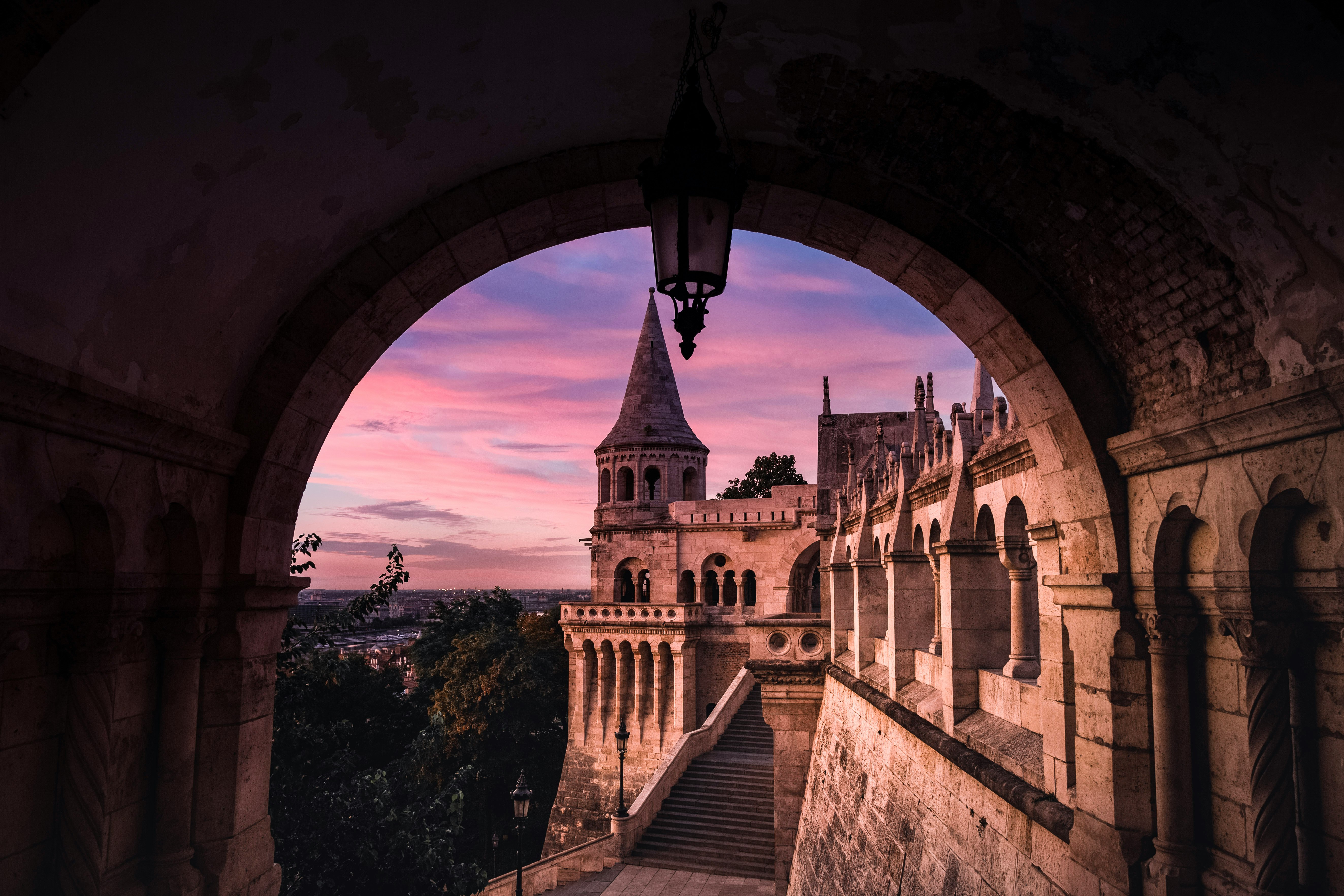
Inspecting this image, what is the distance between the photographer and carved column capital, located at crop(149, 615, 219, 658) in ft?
13.8

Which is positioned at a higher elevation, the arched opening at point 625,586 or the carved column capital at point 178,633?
the carved column capital at point 178,633

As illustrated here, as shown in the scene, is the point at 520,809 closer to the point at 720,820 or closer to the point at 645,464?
the point at 720,820

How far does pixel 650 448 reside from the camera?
1457 inches

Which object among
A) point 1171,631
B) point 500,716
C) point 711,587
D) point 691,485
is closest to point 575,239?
point 1171,631

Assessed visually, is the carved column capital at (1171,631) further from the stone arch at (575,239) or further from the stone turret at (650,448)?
the stone turret at (650,448)

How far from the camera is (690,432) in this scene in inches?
1499

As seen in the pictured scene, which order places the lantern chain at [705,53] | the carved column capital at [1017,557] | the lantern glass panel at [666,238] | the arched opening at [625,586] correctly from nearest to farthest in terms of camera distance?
the lantern glass panel at [666,238] → the lantern chain at [705,53] → the carved column capital at [1017,557] → the arched opening at [625,586]

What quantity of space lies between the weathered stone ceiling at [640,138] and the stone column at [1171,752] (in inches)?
45.4

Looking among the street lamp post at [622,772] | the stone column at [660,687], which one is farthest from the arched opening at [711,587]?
the street lamp post at [622,772]

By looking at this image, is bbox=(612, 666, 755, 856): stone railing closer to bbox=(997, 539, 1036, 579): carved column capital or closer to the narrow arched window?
the narrow arched window

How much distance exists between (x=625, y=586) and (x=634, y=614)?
4.55 metres

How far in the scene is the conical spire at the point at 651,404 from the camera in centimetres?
3728

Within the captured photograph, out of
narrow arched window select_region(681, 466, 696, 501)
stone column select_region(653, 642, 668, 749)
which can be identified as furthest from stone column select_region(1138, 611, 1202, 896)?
narrow arched window select_region(681, 466, 696, 501)

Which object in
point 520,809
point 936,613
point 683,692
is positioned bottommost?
point 683,692
